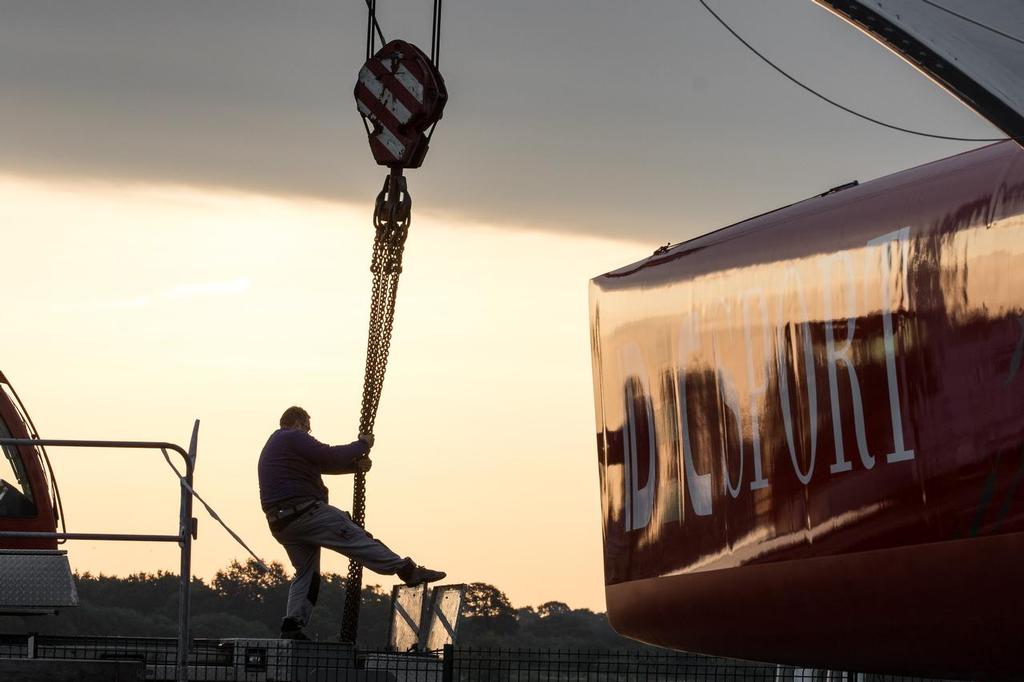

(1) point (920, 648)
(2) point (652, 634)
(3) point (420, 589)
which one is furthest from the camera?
(3) point (420, 589)

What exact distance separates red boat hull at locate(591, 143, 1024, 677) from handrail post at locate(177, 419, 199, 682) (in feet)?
11.3

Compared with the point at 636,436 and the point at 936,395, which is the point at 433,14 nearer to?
the point at 636,436

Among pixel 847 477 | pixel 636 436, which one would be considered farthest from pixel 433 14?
pixel 847 477

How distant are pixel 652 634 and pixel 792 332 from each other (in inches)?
114

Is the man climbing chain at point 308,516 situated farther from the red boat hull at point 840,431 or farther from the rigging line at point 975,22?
the rigging line at point 975,22

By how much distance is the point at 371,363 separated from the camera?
13.1 metres

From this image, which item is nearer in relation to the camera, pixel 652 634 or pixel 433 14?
pixel 652 634

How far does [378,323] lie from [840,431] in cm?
494

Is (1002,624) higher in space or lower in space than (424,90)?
lower

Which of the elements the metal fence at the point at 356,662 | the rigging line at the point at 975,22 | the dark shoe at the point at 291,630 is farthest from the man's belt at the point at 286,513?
the rigging line at the point at 975,22

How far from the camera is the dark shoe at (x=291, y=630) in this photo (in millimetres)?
11961

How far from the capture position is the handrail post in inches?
375

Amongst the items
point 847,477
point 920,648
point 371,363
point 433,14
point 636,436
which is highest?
point 433,14

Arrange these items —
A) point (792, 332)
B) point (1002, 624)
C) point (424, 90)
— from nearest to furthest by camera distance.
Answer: point (1002, 624) → point (792, 332) → point (424, 90)
